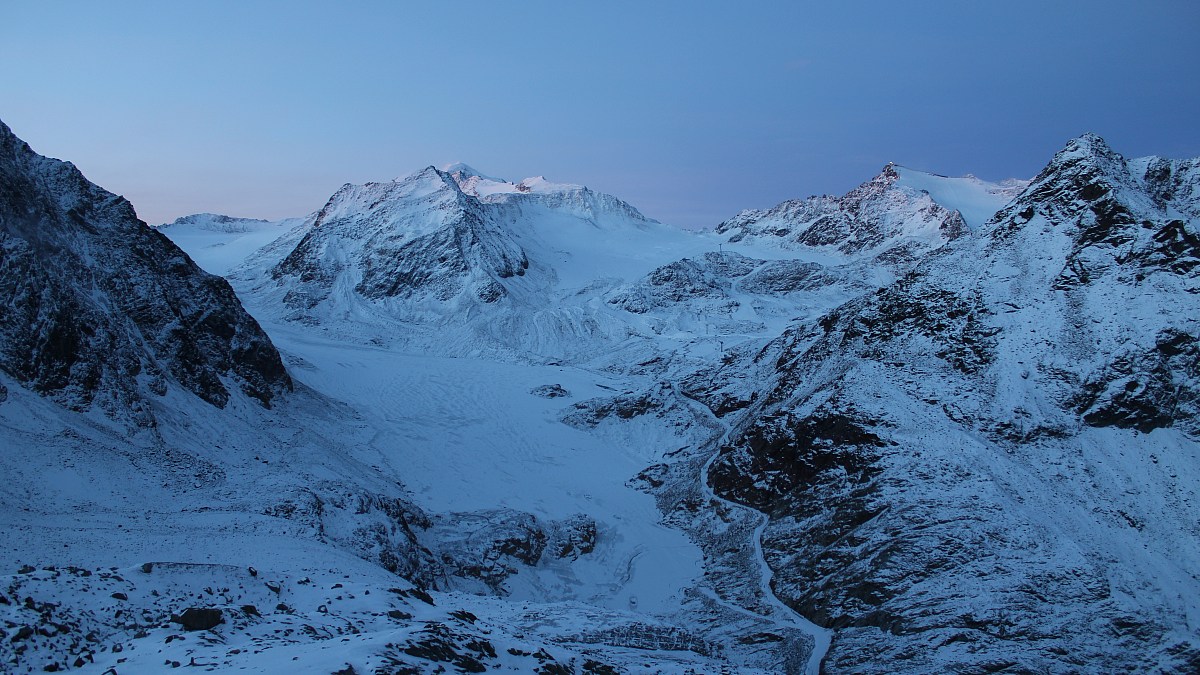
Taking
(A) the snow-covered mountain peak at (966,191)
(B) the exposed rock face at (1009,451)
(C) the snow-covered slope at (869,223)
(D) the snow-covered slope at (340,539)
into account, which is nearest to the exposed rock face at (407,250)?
(D) the snow-covered slope at (340,539)

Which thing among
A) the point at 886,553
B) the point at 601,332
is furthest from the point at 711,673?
the point at 601,332

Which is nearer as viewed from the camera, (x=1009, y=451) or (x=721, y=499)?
(x=1009, y=451)

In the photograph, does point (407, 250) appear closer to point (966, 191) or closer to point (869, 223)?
point (869, 223)

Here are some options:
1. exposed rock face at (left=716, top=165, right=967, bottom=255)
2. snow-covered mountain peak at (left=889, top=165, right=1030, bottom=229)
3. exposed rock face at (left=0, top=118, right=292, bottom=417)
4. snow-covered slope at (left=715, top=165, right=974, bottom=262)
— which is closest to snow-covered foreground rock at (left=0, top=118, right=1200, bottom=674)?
exposed rock face at (left=0, top=118, right=292, bottom=417)

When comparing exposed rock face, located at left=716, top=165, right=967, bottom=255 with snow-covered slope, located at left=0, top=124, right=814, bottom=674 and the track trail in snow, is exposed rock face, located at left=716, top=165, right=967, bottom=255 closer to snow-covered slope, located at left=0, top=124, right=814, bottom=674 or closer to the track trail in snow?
snow-covered slope, located at left=0, top=124, right=814, bottom=674

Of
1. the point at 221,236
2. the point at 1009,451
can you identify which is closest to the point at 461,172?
the point at 221,236

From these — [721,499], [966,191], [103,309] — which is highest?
[966,191]

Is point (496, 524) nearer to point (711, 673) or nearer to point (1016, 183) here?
point (711, 673)
